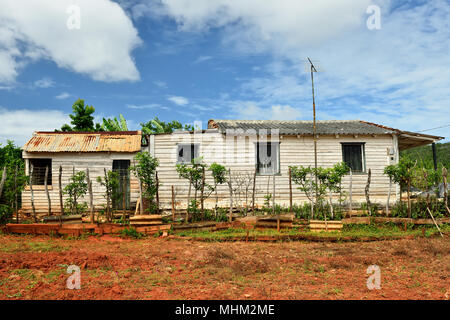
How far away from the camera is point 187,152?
14398mm

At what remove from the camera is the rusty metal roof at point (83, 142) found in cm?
1373

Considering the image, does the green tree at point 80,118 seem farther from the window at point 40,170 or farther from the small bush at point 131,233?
the small bush at point 131,233

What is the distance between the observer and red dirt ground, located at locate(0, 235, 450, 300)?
16.7ft

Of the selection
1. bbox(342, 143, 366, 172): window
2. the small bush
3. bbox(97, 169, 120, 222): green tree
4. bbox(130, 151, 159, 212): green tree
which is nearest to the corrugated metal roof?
bbox(342, 143, 366, 172): window

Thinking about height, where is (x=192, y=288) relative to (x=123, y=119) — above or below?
below

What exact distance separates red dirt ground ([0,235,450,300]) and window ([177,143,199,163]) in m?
5.64

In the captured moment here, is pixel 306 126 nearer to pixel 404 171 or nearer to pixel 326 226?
pixel 404 171

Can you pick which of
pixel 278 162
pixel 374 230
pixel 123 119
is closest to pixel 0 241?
pixel 278 162

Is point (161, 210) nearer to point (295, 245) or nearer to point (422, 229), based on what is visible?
point (295, 245)

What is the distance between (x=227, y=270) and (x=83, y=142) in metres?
10.8

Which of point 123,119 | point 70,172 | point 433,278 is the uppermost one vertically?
point 123,119
